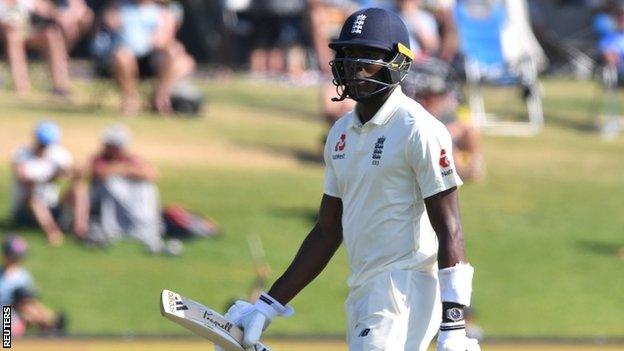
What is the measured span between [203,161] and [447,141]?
A: 1146 centimetres

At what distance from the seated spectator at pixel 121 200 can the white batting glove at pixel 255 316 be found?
8173 mm

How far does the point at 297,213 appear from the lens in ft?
49.1

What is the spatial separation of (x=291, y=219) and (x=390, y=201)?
9605 mm

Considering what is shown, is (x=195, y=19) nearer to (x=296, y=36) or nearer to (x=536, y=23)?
(x=296, y=36)

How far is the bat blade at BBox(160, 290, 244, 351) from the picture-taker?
511 cm

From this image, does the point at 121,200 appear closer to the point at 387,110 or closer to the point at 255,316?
the point at 255,316

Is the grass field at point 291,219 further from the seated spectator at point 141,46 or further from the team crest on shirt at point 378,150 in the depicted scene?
the team crest on shirt at point 378,150

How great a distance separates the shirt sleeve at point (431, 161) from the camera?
5.08 m

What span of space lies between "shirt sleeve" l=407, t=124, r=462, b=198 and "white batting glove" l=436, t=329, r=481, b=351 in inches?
19.4

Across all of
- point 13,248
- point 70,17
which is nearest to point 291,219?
point 13,248

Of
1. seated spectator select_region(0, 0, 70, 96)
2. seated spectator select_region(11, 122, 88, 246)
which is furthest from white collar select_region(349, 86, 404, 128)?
seated spectator select_region(0, 0, 70, 96)

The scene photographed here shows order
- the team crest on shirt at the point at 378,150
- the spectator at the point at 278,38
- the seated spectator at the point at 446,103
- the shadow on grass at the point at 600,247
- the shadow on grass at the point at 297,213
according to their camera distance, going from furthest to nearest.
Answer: the spectator at the point at 278,38 < the shadow on grass at the point at 297,213 < the shadow on grass at the point at 600,247 < the seated spectator at the point at 446,103 < the team crest on shirt at the point at 378,150

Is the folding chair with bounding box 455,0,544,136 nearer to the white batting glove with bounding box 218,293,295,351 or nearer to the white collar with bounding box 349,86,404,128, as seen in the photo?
the white batting glove with bounding box 218,293,295,351

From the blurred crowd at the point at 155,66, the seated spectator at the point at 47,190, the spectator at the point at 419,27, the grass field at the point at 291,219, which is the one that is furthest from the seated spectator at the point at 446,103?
the seated spectator at the point at 47,190
